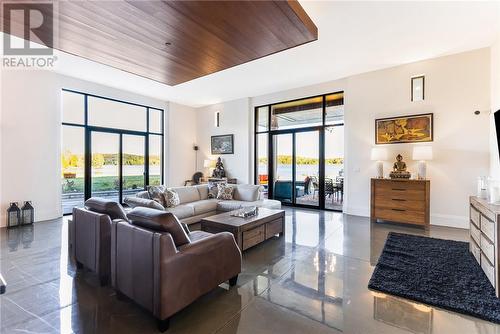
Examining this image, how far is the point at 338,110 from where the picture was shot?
6.33 metres

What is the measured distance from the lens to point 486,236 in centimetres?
260

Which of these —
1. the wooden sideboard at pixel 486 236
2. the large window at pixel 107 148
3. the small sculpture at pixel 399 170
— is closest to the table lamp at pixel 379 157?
the small sculpture at pixel 399 170

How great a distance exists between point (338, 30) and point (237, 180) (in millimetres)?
5300

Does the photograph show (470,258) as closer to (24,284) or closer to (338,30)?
(338,30)

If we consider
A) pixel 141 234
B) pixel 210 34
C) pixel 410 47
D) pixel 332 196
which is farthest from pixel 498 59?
pixel 141 234

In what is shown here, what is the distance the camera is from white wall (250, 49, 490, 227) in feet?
14.8

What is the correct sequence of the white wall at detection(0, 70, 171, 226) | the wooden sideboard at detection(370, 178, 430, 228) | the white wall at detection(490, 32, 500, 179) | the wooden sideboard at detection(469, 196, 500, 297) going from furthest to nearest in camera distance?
1. the white wall at detection(0, 70, 171, 226)
2. the wooden sideboard at detection(370, 178, 430, 228)
3. the white wall at detection(490, 32, 500, 179)
4. the wooden sideboard at detection(469, 196, 500, 297)

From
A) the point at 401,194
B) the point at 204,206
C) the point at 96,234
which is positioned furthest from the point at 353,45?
the point at 96,234

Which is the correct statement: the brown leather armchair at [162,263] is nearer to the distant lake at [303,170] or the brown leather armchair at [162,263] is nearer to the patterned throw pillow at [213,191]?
the patterned throw pillow at [213,191]

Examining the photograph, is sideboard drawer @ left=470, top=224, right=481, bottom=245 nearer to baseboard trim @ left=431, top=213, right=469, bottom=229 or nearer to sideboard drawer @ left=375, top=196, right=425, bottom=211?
sideboard drawer @ left=375, top=196, right=425, bottom=211

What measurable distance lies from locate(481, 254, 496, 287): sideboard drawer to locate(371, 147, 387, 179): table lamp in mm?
2647

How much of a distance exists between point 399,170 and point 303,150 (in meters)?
2.51

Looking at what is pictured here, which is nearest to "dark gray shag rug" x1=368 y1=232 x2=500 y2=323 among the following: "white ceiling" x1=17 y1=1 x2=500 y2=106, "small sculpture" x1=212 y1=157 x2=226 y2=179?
"white ceiling" x1=17 y1=1 x2=500 y2=106

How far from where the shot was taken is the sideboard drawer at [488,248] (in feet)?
7.82
